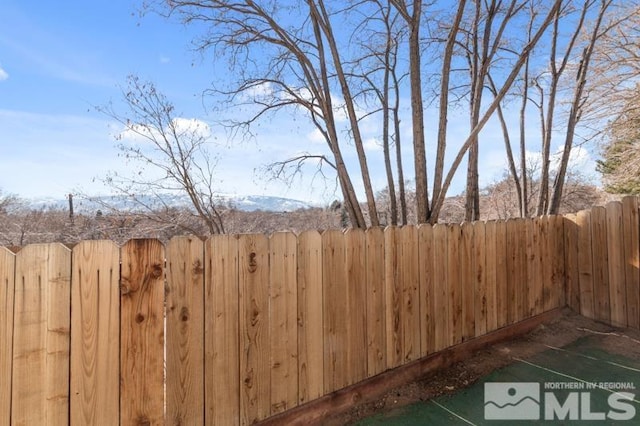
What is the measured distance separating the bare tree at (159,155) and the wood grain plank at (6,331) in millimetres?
3918

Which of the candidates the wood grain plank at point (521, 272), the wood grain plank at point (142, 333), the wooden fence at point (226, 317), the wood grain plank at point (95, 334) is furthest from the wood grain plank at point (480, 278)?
the wood grain plank at point (95, 334)

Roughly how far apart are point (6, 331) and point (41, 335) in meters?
0.11

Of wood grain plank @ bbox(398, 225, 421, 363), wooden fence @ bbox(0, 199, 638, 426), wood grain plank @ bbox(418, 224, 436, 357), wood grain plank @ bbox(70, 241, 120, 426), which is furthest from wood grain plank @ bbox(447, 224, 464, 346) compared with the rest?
wood grain plank @ bbox(70, 241, 120, 426)

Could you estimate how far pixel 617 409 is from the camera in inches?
97.0

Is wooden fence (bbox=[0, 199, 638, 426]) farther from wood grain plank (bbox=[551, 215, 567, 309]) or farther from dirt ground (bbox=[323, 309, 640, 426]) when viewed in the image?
wood grain plank (bbox=[551, 215, 567, 309])

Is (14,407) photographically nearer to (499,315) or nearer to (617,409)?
(617,409)

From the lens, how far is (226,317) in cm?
192

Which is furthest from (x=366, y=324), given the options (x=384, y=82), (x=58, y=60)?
(x=58, y=60)

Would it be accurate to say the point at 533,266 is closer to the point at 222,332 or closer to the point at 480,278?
the point at 480,278

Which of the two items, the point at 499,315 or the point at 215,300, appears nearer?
the point at 215,300

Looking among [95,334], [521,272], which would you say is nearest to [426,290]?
[521,272]

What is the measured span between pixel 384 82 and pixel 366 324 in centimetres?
430

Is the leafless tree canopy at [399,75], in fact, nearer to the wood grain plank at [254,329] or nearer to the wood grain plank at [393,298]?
the wood grain plank at [393,298]

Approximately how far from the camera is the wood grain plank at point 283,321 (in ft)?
6.89
